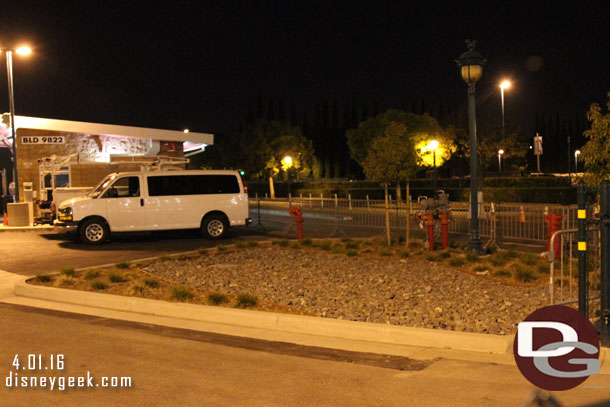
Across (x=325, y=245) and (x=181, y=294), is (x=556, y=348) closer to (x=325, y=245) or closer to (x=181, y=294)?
(x=181, y=294)

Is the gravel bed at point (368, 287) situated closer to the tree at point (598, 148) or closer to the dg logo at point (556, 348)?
the dg logo at point (556, 348)

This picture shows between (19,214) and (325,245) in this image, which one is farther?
(19,214)

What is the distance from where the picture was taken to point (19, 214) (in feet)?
85.9

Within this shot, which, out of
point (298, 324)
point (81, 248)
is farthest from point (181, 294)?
point (81, 248)

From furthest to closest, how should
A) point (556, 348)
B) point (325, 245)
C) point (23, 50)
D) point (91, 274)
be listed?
point (23, 50) → point (325, 245) → point (91, 274) → point (556, 348)

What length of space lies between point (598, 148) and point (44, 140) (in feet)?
81.7

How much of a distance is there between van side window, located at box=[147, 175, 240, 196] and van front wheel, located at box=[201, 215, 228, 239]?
33.3 inches

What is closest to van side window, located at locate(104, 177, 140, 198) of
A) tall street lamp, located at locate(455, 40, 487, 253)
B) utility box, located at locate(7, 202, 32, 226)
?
utility box, located at locate(7, 202, 32, 226)

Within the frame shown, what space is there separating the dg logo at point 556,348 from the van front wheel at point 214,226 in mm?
14719

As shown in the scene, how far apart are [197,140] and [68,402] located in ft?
88.8

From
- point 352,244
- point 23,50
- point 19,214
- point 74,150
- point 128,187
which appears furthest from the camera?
point 74,150

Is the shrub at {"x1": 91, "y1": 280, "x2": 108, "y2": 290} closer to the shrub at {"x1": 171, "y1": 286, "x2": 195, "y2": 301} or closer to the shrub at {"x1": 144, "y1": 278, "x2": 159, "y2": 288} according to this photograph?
the shrub at {"x1": 144, "y1": 278, "x2": 159, "y2": 288}

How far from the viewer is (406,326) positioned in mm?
8219

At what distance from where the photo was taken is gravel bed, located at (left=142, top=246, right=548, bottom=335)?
8.96 meters
